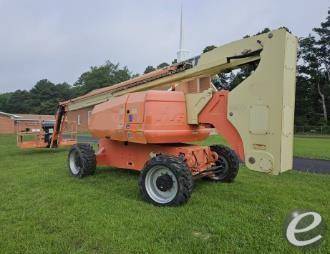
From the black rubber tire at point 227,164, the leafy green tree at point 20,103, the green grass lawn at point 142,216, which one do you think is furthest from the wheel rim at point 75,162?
→ the leafy green tree at point 20,103

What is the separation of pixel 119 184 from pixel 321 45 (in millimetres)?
52565

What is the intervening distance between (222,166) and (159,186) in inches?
86.0

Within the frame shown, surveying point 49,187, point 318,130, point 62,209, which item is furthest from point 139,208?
point 318,130

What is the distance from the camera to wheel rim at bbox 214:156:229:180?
25.9 feet

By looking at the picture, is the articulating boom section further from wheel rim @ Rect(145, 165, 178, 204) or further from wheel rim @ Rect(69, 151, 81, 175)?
wheel rim @ Rect(69, 151, 81, 175)

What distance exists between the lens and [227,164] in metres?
7.89

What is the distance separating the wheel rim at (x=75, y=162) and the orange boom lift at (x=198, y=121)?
0.02 metres

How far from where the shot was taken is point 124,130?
289 inches

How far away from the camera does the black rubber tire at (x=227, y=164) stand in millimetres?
7852

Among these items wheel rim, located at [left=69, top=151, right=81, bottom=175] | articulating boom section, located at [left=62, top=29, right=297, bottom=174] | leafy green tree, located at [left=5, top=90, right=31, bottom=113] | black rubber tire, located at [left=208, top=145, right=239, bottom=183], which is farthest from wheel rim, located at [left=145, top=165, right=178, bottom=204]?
leafy green tree, located at [left=5, top=90, right=31, bottom=113]

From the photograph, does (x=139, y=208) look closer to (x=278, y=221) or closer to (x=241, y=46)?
(x=278, y=221)

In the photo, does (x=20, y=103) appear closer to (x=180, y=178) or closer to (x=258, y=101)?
(x=180, y=178)

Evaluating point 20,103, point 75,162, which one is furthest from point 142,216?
point 20,103

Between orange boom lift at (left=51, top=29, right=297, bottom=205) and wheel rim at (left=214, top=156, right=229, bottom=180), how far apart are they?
21mm
